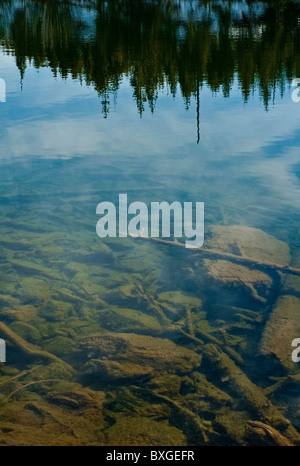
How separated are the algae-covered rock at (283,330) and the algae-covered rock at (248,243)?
1094 mm

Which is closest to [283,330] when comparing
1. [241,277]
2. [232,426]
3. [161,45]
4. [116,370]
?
[241,277]

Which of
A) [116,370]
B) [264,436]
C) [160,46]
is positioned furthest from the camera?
[160,46]

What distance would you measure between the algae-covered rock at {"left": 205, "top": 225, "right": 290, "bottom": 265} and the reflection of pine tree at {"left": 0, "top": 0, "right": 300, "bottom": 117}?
8094mm

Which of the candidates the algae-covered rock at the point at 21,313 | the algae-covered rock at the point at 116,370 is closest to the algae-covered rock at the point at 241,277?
the algae-covered rock at the point at 116,370

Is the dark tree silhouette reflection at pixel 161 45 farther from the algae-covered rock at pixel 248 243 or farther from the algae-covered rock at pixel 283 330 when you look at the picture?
the algae-covered rock at pixel 283 330

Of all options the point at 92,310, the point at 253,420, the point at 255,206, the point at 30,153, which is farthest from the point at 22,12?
the point at 253,420

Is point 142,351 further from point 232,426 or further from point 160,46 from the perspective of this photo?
point 160,46

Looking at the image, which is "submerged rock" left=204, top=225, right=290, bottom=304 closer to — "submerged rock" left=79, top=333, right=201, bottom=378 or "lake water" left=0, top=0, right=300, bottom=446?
"lake water" left=0, top=0, right=300, bottom=446

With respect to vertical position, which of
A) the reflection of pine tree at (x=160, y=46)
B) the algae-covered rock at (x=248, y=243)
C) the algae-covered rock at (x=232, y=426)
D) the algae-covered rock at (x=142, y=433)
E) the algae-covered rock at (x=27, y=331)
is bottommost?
the algae-covered rock at (x=232, y=426)

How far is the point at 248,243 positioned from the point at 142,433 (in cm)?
393

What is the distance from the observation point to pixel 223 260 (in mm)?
7176

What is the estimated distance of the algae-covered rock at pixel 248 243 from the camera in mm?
7301

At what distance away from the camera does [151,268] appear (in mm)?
7184

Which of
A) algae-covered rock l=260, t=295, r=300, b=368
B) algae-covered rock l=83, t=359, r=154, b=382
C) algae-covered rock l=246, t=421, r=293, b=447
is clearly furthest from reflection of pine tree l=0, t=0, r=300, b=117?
algae-covered rock l=246, t=421, r=293, b=447
